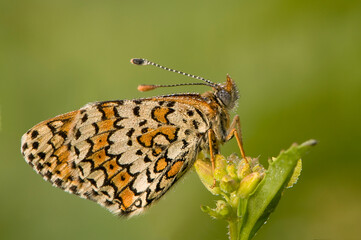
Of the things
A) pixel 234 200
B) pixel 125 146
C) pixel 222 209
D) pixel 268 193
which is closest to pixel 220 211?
pixel 222 209

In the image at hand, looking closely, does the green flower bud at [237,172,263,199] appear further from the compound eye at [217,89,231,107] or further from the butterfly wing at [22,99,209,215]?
the compound eye at [217,89,231,107]

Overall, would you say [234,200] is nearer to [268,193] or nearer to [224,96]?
[268,193]

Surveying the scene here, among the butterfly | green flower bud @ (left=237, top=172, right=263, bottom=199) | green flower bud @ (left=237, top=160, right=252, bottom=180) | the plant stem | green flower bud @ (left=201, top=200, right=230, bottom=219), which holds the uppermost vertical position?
the butterfly

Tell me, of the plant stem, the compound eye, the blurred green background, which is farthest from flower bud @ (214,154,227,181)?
the blurred green background

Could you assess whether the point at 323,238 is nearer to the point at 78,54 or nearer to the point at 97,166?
the point at 97,166

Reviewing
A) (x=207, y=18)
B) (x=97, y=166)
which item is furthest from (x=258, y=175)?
(x=207, y=18)

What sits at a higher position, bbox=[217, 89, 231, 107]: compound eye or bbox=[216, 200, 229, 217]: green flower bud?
bbox=[217, 89, 231, 107]: compound eye

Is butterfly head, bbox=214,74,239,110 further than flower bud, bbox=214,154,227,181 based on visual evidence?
Yes

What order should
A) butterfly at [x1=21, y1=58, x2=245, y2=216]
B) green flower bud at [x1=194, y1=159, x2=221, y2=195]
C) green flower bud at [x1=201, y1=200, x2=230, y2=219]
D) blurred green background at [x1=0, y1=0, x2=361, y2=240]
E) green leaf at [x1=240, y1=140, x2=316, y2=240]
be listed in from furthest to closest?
blurred green background at [x1=0, y1=0, x2=361, y2=240]
butterfly at [x1=21, y1=58, x2=245, y2=216]
green flower bud at [x1=194, y1=159, x2=221, y2=195]
green flower bud at [x1=201, y1=200, x2=230, y2=219]
green leaf at [x1=240, y1=140, x2=316, y2=240]

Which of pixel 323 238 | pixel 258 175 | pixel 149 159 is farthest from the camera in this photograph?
pixel 323 238
